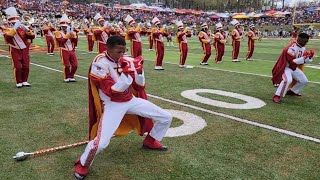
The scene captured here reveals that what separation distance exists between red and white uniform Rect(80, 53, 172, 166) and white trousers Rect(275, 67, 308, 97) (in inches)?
168

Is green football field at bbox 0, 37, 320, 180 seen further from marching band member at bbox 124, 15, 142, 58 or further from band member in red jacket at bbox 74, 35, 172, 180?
marching band member at bbox 124, 15, 142, 58

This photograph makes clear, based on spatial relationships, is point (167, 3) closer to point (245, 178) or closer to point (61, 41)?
point (61, 41)

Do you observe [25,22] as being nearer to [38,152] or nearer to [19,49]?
[19,49]

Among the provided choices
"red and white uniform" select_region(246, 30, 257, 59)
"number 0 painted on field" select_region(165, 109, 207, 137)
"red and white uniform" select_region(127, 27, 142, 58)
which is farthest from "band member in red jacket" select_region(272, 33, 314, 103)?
"red and white uniform" select_region(246, 30, 257, 59)

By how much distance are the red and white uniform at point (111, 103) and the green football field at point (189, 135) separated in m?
0.44

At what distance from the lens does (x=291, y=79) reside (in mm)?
8039

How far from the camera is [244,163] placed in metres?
4.46

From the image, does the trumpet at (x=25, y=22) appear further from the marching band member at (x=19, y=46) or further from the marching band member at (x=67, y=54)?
the marching band member at (x=67, y=54)

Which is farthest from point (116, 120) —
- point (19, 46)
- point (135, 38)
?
point (135, 38)

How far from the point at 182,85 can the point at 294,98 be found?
3.05 meters

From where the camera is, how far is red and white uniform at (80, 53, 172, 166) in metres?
3.97

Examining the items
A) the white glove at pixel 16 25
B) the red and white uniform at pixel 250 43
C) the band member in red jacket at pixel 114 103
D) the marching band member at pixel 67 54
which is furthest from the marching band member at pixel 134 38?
the band member in red jacket at pixel 114 103

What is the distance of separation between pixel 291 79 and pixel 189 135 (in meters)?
3.76

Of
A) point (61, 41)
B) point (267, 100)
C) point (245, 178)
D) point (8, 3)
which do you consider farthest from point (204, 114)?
point (8, 3)
